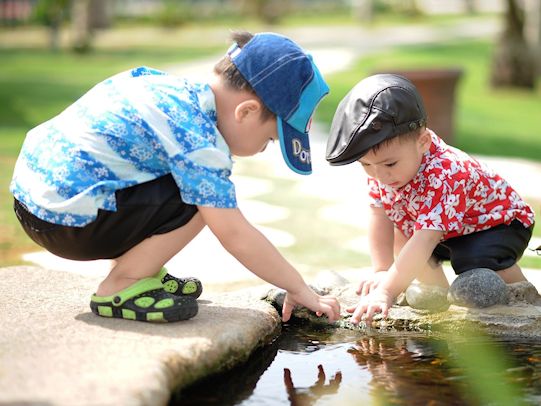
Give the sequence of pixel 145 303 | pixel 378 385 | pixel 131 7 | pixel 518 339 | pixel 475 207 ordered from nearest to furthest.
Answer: pixel 378 385 < pixel 145 303 < pixel 518 339 < pixel 475 207 < pixel 131 7

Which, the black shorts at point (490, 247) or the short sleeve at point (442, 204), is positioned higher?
the short sleeve at point (442, 204)

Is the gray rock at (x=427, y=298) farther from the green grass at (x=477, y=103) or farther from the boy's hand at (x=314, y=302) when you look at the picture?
the green grass at (x=477, y=103)

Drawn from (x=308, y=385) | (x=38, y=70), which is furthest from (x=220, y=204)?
(x=38, y=70)

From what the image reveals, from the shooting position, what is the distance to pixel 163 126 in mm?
2670

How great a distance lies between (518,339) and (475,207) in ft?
1.65

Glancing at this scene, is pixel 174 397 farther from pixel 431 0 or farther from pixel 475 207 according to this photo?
pixel 431 0

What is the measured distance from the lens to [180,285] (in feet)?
9.95

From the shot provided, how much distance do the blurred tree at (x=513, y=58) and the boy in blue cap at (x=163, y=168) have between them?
10.5 m

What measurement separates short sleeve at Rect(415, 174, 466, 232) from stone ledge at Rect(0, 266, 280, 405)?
22.4 inches

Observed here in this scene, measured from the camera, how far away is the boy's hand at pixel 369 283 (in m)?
3.17

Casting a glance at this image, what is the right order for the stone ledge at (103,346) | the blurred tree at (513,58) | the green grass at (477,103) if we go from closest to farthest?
the stone ledge at (103,346), the green grass at (477,103), the blurred tree at (513,58)

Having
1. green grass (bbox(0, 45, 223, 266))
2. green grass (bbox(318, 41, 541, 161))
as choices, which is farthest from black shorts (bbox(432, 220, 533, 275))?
green grass (bbox(318, 41, 541, 161))

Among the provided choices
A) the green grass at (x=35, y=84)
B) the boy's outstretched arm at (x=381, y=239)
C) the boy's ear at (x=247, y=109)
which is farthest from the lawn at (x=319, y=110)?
the boy's ear at (x=247, y=109)

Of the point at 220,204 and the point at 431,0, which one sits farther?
the point at 431,0
